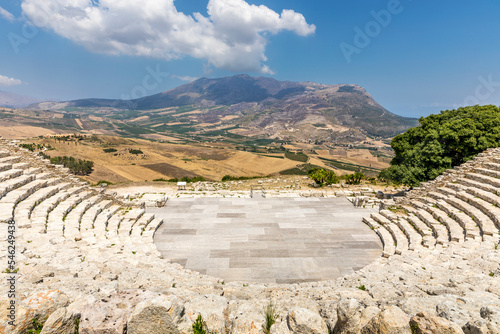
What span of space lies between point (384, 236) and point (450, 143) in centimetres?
1175

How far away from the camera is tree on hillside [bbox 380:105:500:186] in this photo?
19.0 m

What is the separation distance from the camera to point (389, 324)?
13.1 ft

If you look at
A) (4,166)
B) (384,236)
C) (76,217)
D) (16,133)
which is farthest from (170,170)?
(16,133)

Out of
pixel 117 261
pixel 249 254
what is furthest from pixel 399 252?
pixel 117 261

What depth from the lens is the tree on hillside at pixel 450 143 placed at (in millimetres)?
18984

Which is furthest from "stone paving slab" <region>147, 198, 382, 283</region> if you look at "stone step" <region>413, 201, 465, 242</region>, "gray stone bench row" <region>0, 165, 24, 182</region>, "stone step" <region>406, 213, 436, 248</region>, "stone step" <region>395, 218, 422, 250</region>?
"gray stone bench row" <region>0, 165, 24, 182</region>

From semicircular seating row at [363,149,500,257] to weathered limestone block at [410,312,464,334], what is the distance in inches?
393

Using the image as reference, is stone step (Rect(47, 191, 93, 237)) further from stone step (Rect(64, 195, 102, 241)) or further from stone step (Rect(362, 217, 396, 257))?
stone step (Rect(362, 217, 396, 257))

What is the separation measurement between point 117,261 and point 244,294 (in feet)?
20.3

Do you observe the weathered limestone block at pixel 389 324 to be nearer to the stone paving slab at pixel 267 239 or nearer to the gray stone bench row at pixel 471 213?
the stone paving slab at pixel 267 239

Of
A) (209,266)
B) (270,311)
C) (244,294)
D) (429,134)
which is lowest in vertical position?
(209,266)

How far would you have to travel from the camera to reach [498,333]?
12.6 feet

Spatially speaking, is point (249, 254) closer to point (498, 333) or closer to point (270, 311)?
point (270, 311)

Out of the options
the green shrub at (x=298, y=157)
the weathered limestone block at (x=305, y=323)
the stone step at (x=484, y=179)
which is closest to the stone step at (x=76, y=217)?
the weathered limestone block at (x=305, y=323)
